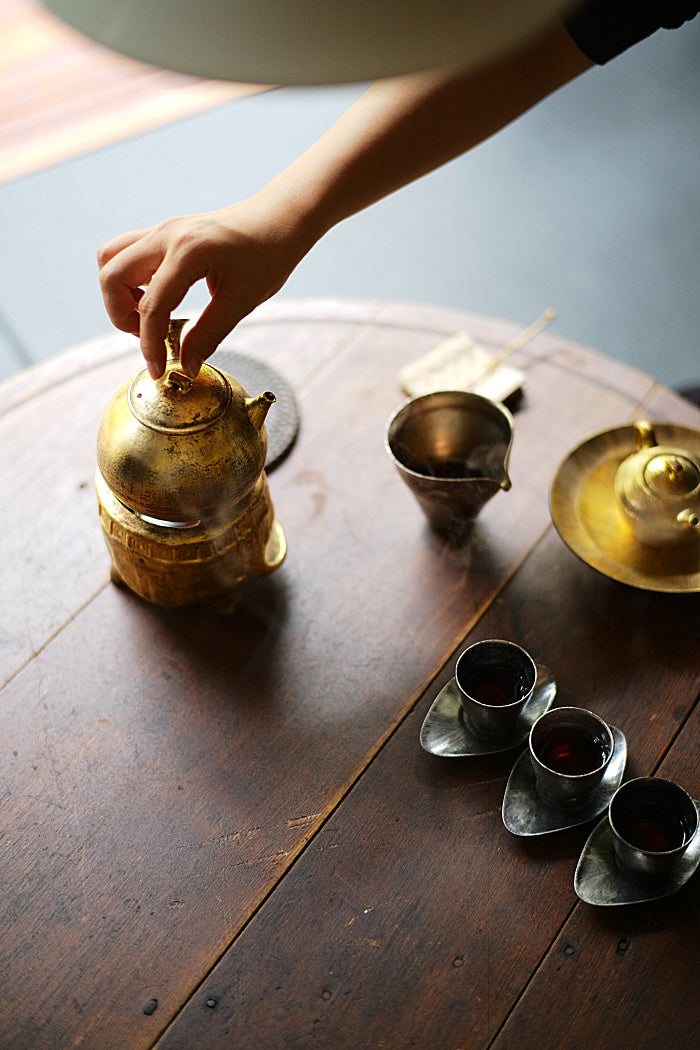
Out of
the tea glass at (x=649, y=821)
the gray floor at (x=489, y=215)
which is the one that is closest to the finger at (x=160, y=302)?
the tea glass at (x=649, y=821)

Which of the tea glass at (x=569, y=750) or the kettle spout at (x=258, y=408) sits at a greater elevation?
the kettle spout at (x=258, y=408)

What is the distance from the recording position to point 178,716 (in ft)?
3.03

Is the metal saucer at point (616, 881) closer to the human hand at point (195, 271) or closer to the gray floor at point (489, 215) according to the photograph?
the human hand at point (195, 271)

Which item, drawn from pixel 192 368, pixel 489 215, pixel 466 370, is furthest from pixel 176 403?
pixel 489 215

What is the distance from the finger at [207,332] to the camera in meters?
0.83

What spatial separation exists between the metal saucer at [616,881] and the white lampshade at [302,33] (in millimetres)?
702

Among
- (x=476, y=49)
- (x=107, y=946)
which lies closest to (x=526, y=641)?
(x=107, y=946)

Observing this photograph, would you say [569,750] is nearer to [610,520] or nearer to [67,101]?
[610,520]

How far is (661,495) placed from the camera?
0.95 m

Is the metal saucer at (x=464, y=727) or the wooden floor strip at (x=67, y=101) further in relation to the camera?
the wooden floor strip at (x=67, y=101)

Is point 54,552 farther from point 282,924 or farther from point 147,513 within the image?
point 282,924

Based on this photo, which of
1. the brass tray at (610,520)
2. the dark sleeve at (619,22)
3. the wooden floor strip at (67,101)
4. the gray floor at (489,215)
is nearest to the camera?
the dark sleeve at (619,22)

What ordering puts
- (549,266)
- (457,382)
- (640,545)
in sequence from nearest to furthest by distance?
(640,545), (457,382), (549,266)

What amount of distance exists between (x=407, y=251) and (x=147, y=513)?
1648 mm
